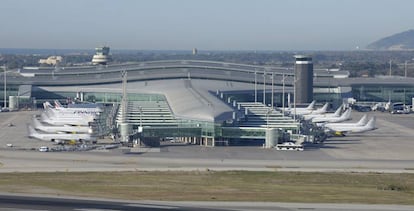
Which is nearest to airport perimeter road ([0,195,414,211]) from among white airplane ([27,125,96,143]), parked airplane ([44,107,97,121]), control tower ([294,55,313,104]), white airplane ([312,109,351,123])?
white airplane ([27,125,96,143])

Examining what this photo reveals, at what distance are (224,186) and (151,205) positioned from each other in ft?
38.7

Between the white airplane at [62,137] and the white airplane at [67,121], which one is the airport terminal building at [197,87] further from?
the white airplane at [62,137]

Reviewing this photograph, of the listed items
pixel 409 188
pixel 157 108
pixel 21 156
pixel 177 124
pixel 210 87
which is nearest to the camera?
pixel 409 188

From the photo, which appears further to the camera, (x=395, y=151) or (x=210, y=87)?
(x=210, y=87)

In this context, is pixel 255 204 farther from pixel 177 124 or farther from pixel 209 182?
pixel 177 124

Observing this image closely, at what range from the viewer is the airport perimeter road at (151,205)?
38.1 metres

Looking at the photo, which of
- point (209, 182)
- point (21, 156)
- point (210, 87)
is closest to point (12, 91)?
point (210, 87)

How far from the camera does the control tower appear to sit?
5374 inches

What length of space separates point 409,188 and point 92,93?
9757cm

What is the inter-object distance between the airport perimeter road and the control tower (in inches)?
3783

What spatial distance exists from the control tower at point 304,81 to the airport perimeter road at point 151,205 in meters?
96.1

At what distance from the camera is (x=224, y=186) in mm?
50594

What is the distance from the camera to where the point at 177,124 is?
89875 millimetres

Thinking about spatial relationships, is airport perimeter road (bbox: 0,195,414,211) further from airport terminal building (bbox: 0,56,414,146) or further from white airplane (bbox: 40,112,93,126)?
airport terminal building (bbox: 0,56,414,146)
